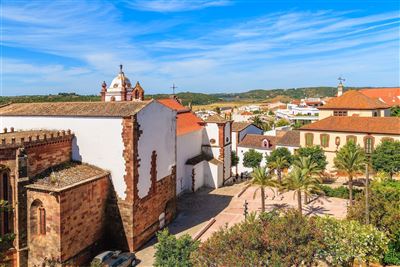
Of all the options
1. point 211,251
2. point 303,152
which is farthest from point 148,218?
point 303,152

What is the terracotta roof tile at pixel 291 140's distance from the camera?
1954 inches

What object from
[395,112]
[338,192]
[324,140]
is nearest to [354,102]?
[395,112]

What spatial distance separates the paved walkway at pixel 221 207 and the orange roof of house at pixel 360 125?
13522 millimetres

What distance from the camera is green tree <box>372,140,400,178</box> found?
3722cm

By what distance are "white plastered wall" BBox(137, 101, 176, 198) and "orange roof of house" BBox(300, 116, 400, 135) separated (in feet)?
83.7

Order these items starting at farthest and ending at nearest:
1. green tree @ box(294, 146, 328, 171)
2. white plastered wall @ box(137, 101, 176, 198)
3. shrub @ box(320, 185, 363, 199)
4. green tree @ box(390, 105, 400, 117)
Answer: green tree @ box(390, 105, 400, 117) → green tree @ box(294, 146, 328, 171) → shrub @ box(320, 185, 363, 199) → white plastered wall @ box(137, 101, 176, 198)

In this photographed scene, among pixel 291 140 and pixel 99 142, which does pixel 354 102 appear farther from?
pixel 99 142

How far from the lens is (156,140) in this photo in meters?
26.2

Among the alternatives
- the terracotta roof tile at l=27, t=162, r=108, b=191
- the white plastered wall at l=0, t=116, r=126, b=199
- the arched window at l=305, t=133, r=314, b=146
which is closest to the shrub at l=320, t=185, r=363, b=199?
the arched window at l=305, t=133, r=314, b=146

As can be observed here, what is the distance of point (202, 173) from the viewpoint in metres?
39.8

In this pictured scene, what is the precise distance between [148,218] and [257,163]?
26.2 metres

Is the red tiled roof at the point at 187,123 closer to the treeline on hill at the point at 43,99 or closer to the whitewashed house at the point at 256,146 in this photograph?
the whitewashed house at the point at 256,146

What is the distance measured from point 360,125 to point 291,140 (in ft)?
31.8

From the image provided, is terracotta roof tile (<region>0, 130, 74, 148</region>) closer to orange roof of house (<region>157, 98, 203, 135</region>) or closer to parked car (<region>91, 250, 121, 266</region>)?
parked car (<region>91, 250, 121, 266</region>)
